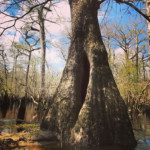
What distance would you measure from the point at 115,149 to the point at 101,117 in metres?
0.79

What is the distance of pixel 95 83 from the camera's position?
14.7ft

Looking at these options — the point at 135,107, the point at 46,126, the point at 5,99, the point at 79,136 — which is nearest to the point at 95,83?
the point at 79,136

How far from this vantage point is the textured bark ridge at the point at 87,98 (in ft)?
13.1

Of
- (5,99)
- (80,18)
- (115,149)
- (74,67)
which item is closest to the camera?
(115,149)

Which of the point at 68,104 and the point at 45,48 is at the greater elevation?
the point at 45,48

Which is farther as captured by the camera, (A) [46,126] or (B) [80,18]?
(B) [80,18]

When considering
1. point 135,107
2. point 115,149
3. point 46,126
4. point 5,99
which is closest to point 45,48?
point 5,99

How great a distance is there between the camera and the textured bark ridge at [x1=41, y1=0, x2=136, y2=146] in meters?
3.98

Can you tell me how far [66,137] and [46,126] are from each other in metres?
0.80

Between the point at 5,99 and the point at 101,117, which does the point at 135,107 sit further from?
the point at 5,99

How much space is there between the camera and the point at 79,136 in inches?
154

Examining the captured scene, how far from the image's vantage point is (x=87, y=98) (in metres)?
4.31

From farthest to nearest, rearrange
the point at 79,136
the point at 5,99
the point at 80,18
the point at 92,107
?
the point at 5,99, the point at 80,18, the point at 92,107, the point at 79,136

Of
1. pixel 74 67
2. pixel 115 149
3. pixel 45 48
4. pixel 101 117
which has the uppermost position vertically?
pixel 45 48
